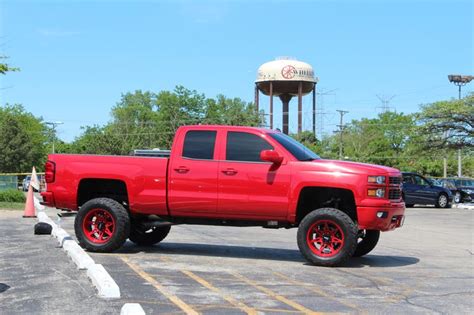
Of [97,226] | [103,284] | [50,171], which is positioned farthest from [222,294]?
[50,171]

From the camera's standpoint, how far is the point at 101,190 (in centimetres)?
1067

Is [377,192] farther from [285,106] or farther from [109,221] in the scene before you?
[285,106]

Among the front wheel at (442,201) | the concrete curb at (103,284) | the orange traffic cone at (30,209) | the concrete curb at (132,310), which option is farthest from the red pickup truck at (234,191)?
the front wheel at (442,201)

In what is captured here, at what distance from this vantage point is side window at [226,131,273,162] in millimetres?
9703

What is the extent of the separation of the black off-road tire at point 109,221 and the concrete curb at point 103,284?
260 cm

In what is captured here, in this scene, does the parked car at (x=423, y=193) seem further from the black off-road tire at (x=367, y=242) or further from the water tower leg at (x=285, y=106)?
the water tower leg at (x=285, y=106)

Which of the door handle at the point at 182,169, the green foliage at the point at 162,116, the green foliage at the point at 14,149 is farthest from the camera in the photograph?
the green foliage at the point at 162,116

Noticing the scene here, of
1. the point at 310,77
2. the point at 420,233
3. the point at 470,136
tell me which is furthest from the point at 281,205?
the point at 310,77

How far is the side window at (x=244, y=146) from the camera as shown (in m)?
9.70

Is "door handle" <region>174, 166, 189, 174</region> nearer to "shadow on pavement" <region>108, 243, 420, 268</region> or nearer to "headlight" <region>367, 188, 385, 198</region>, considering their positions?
"shadow on pavement" <region>108, 243, 420, 268</region>

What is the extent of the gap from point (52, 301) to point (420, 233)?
1209 centimetres

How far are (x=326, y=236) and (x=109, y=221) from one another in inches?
138

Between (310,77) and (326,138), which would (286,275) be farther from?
(326,138)

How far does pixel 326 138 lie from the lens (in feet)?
319
